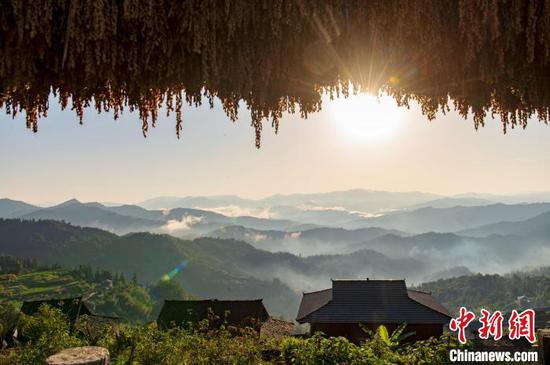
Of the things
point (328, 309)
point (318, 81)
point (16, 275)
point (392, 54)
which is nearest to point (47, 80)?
point (318, 81)

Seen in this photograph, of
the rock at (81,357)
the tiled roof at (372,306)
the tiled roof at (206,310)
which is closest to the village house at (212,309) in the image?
the tiled roof at (206,310)

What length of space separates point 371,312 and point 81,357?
77.1 feet

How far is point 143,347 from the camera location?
25.8 feet

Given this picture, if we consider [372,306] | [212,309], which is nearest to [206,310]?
[212,309]

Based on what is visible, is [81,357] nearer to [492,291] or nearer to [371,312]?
[371,312]

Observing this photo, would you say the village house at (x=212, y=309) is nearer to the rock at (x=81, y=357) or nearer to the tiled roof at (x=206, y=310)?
the tiled roof at (x=206, y=310)

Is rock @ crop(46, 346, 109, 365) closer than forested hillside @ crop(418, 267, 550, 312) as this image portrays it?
Yes

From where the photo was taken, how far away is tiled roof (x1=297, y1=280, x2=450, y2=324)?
25.7 m

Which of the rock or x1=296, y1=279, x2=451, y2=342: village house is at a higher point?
the rock

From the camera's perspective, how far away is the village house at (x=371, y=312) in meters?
25.5

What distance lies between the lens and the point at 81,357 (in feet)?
16.8

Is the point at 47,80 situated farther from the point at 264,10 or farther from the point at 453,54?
the point at 453,54

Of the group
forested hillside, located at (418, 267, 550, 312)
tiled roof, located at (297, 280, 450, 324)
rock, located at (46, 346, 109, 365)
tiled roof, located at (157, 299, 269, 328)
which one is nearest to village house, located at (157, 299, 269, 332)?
tiled roof, located at (157, 299, 269, 328)

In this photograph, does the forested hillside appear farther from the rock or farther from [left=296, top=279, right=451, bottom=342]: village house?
the rock
